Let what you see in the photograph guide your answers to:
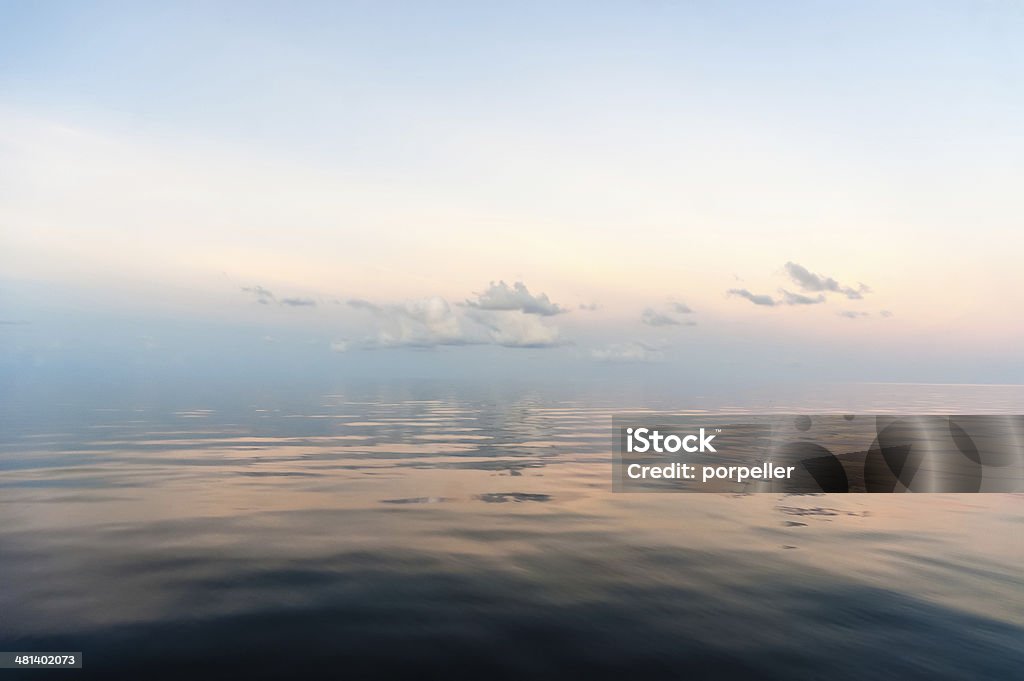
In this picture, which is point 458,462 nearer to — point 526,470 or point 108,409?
point 526,470

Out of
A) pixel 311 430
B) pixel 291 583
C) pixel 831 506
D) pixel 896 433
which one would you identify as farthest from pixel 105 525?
pixel 896 433

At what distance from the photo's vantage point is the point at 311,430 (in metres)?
45.8

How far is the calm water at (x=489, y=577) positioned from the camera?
9.27 meters

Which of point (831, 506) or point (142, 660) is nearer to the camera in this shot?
point (142, 660)

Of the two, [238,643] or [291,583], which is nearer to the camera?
[238,643]

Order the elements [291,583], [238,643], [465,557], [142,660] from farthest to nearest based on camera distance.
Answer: [465,557], [291,583], [238,643], [142,660]

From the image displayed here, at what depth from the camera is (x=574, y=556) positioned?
1477 cm

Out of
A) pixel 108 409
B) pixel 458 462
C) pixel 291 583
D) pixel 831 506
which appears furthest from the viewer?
pixel 108 409

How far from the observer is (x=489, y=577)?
1308 cm

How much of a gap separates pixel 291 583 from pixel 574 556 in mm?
6769

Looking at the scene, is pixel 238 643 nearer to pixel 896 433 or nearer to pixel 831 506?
pixel 831 506

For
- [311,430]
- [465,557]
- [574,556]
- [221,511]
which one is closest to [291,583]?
[465,557]

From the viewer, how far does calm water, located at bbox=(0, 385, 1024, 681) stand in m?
9.27

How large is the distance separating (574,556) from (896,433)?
47.3 metres
